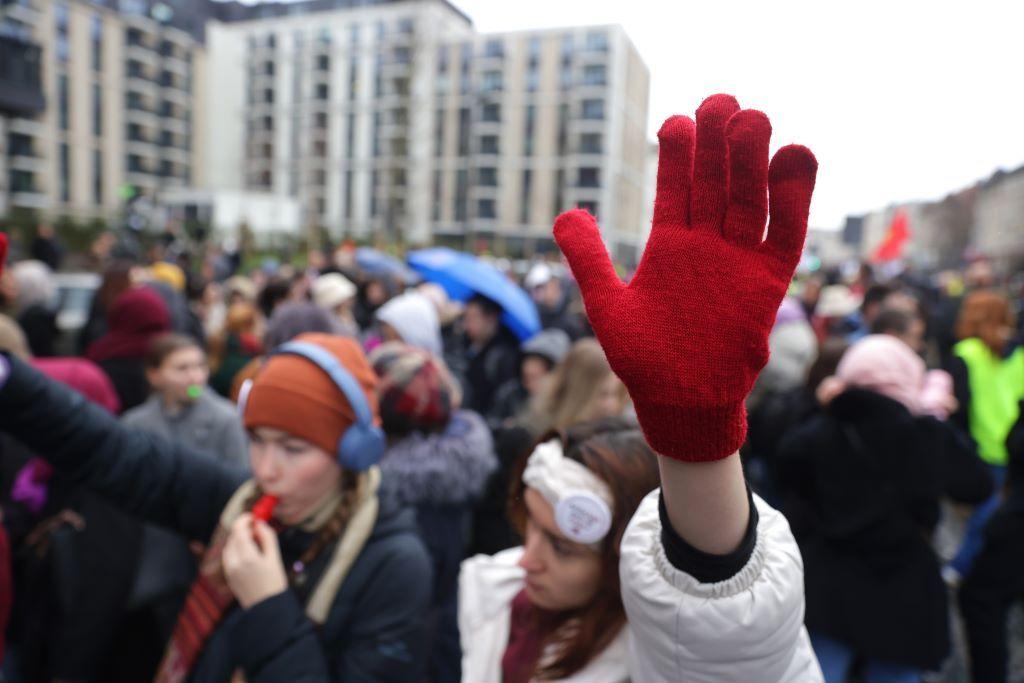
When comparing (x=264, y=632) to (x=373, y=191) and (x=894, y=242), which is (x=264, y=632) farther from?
(x=373, y=191)

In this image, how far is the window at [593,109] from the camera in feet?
171

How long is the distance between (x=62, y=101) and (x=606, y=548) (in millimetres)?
64661

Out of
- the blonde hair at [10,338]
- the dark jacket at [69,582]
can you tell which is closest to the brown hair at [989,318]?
the dark jacket at [69,582]

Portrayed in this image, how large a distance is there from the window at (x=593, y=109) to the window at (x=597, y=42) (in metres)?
3.60

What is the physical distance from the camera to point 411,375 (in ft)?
8.52

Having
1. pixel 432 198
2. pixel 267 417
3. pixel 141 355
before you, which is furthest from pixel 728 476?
pixel 432 198

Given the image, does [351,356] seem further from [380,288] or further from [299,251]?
[299,251]

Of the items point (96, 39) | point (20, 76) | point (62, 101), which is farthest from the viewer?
point (96, 39)

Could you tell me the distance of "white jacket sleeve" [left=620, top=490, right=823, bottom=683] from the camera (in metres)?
0.82

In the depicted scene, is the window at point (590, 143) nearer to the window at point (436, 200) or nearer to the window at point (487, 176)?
the window at point (487, 176)

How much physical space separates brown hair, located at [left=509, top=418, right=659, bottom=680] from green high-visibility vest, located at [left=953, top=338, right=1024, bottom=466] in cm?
381

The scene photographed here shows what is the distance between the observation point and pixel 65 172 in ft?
174

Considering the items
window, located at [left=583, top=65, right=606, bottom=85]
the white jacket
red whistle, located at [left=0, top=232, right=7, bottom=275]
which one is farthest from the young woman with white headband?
window, located at [left=583, top=65, right=606, bottom=85]

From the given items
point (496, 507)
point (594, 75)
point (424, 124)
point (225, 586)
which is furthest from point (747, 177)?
point (424, 124)
